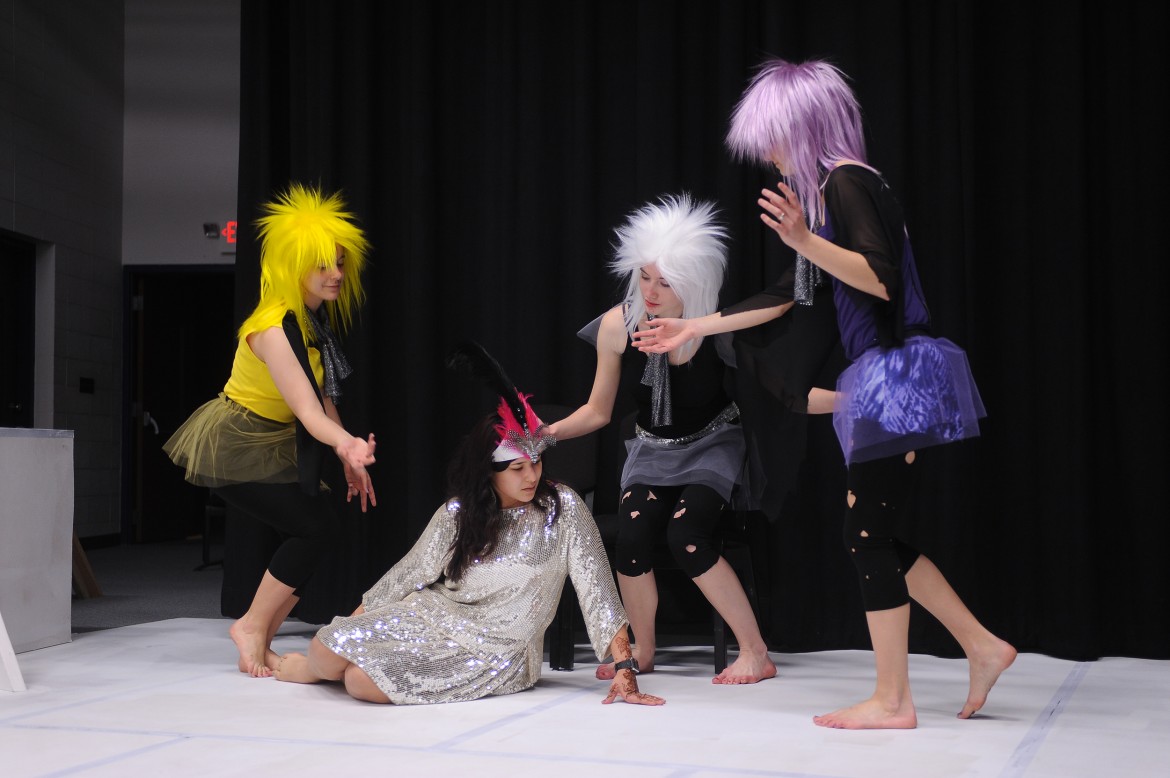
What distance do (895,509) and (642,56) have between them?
2.06m

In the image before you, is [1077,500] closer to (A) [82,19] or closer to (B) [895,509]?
(B) [895,509]

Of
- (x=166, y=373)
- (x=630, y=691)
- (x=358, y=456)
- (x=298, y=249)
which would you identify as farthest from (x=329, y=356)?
(x=166, y=373)

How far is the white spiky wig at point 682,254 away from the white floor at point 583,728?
1027 mm

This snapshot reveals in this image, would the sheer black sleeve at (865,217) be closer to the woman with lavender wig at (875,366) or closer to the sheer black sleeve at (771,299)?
the woman with lavender wig at (875,366)

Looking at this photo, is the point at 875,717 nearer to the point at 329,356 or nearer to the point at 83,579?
the point at 329,356

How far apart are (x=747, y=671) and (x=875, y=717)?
2.30 ft

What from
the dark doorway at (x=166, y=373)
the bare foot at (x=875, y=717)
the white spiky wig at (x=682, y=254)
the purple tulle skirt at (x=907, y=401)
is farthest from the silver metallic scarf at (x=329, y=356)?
the dark doorway at (x=166, y=373)

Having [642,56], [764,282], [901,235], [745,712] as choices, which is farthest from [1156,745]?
[642,56]

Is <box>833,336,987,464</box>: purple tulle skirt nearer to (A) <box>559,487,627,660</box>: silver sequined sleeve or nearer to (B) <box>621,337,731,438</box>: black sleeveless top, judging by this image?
(A) <box>559,487,627,660</box>: silver sequined sleeve

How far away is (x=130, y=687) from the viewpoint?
2949 mm

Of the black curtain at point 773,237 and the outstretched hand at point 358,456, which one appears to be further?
the black curtain at point 773,237

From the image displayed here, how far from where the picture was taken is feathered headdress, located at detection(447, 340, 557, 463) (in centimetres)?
282

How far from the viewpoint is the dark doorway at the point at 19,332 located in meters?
6.95

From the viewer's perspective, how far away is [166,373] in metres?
8.22
